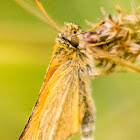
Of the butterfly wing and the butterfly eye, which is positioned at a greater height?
the butterfly eye

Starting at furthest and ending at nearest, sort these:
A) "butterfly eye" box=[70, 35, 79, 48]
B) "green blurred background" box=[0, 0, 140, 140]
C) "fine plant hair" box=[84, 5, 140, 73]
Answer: "green blurred background" box=[0, 0, 140, 140], "butterfly eye" box=[70, 35, 79, 48], "fine plant hair" box=[84, 5, 140, 73]

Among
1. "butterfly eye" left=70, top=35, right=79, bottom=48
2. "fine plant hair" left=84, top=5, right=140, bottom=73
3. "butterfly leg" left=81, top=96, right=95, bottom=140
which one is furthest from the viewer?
"butterfly leg" left=81, top=96, right=95, bottom=140

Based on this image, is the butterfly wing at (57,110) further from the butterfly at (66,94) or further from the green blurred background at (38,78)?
the green blurred background at (38,78)

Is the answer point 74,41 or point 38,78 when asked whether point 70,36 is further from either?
point 38,78

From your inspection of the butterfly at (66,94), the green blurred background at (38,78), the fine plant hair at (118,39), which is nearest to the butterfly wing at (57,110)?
the butterfly at (66,94)

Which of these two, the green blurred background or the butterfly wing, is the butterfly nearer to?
the butterfly wing

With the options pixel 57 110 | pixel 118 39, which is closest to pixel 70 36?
pixel 118 39

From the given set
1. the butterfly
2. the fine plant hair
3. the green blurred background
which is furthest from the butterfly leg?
the green blurred background
